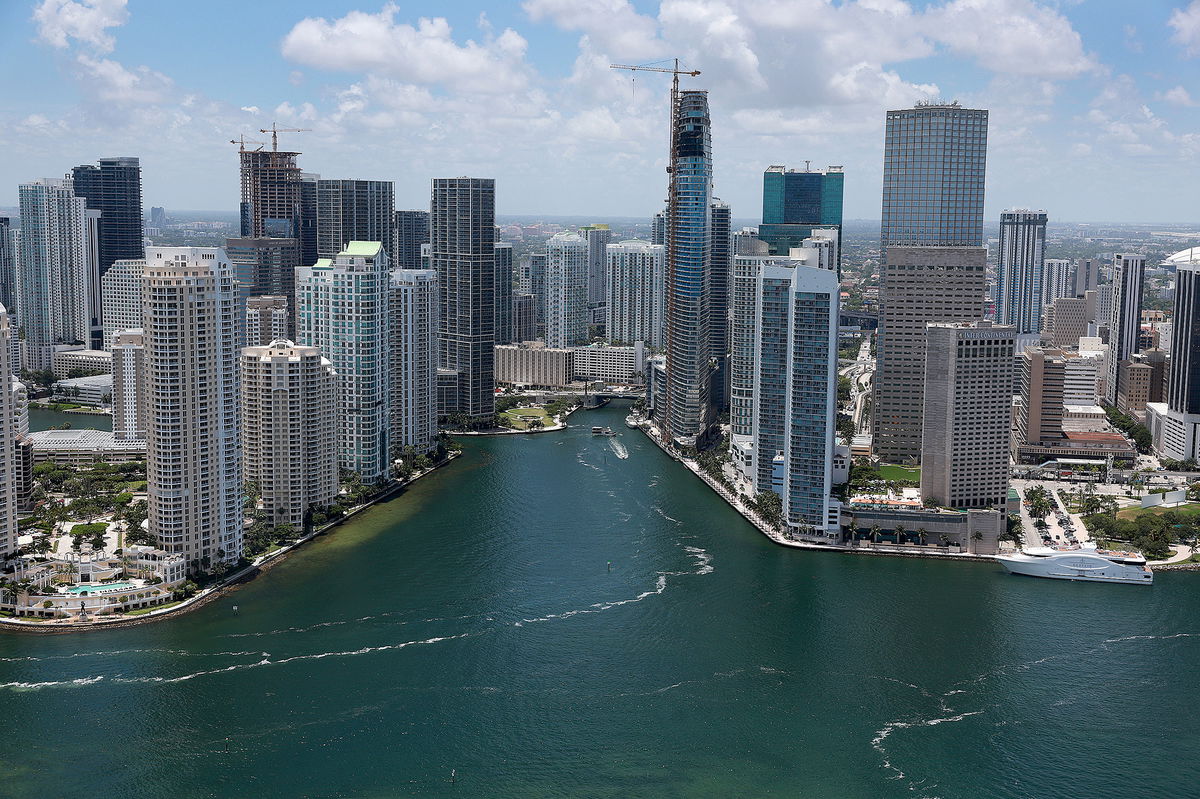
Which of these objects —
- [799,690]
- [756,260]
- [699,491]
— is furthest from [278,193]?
[799,690]

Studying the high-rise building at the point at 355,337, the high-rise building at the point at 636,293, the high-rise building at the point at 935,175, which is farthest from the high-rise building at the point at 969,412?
the high-rise building at the point at 636,293

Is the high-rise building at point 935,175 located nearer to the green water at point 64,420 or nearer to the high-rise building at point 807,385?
the high-rise building at point 807,385

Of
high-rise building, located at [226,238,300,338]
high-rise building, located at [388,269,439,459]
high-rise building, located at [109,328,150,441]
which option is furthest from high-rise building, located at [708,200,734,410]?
high-rise building, located at [226,238,300,338]

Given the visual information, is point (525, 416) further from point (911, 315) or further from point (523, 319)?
point (911, 315)

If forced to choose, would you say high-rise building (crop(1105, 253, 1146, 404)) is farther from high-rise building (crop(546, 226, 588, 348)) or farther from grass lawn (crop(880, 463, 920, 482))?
high-rise building (crop(546, 226, 588, 348))

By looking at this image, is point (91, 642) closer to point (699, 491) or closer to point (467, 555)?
point (467, 555)
